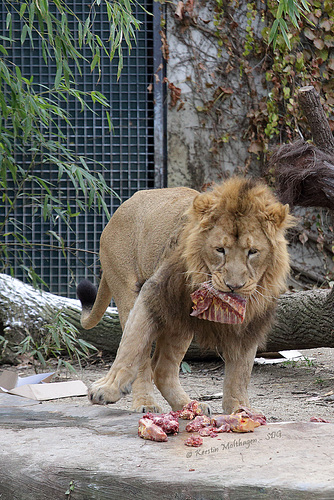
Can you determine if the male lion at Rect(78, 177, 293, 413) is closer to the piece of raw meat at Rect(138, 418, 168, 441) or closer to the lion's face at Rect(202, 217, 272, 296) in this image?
the lion's face at Rect(202, 217, 272, 296)

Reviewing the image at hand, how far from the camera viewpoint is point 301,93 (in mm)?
4285

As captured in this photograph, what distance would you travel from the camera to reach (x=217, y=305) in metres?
2.83

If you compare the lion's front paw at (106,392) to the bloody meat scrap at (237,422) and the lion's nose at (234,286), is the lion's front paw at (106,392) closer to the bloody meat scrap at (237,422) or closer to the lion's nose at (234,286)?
the bloody meat scrap at (237,422)

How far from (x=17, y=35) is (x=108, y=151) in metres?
1.41

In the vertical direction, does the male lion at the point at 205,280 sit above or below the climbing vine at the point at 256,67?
below

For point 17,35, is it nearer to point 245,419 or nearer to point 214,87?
point 214,87

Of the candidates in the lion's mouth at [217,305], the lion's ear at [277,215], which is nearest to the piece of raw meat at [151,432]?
the lion's mouth at [217,305]

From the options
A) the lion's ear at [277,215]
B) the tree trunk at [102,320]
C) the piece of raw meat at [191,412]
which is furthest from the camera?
the tree trunk at [102,320]

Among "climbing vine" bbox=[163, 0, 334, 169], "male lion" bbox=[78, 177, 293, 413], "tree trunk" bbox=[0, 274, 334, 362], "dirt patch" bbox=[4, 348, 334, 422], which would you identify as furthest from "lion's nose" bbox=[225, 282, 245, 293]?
"climbing vine" bbox=[163, 0, 334, 169]

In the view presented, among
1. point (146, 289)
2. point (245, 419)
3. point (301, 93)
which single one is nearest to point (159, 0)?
point (301, 93)

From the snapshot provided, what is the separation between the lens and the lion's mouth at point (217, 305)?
2.78 metres

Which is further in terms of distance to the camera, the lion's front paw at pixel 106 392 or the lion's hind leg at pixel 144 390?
the lion's hind leg at pixel 144 390

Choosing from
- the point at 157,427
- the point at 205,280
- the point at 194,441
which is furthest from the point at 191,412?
the point at 205,280

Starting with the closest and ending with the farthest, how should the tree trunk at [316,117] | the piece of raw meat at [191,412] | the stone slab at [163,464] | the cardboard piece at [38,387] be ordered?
1. the stone slab at [163,464]
2. the piece of raw meat at [191,412]
3. the cardboard piece at [38,387]
4. the tree trunk at [316,117]
